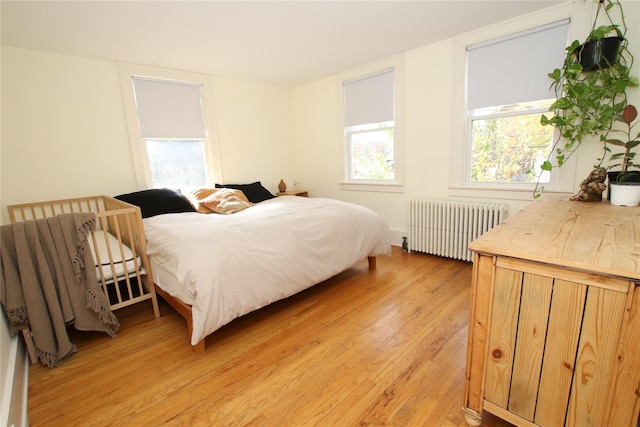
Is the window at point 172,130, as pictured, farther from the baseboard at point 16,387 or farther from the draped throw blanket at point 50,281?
the baseboard at point 16,387

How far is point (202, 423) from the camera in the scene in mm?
1319

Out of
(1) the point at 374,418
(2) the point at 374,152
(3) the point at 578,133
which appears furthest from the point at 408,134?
(1) the point at 374,418

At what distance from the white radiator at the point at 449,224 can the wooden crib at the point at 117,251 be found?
105 inches

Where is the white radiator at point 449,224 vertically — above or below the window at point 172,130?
below

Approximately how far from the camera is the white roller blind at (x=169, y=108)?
3.16m

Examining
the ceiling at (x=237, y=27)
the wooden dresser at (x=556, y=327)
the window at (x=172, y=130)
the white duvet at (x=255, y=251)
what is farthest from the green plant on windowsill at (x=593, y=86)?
the window at (x=172, y=130)

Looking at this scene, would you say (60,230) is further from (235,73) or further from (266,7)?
(235,73)

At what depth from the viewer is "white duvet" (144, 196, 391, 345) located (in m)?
1.70

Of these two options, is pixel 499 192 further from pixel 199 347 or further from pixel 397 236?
pixel 199 347

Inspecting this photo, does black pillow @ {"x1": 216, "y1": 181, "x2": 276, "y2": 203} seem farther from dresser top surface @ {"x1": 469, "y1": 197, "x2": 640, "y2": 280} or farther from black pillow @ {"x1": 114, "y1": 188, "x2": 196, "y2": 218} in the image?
dresser top surface @ {"x1": 469, "y1": 197, "x2": 640, "y2": 280}

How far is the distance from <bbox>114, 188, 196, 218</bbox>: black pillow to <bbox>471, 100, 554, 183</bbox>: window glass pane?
10.0ft

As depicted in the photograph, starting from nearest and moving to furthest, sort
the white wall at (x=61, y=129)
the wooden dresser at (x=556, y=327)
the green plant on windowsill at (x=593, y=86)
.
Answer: the wooden dresser at (x=556, y=327) → the green plant on windowsill at (x=593, y=86) → the white wall at (x=61, y=129)

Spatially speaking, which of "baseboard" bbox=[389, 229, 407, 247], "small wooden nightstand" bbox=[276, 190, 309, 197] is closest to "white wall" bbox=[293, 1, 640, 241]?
"baseboard" bbox=[389, 229, 407, 247]

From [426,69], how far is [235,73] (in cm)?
227
